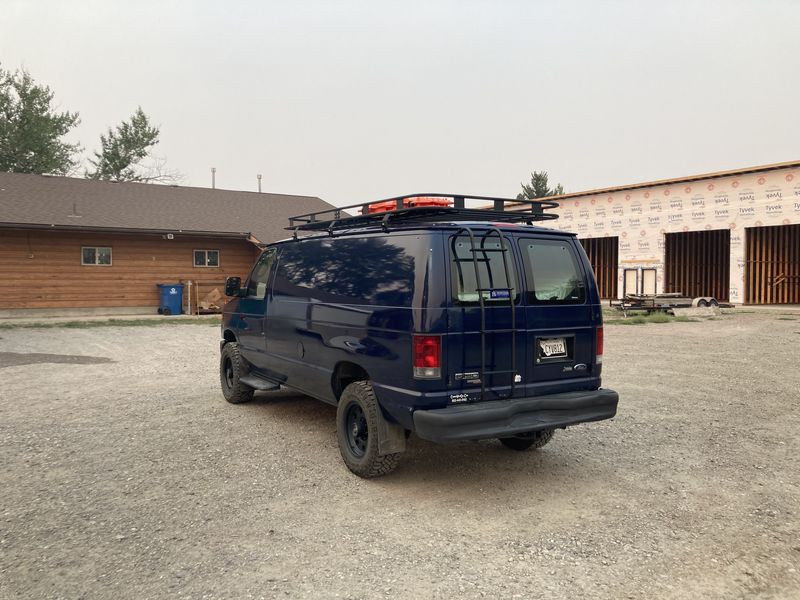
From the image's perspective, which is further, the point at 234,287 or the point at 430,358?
the point at 234,287

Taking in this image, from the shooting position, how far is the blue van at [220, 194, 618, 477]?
4.44 m

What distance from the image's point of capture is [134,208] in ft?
80.9

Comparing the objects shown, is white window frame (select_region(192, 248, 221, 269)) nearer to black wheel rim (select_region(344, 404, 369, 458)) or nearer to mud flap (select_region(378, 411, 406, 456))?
black wheel rim (select_region(344, 404, 369, 458))

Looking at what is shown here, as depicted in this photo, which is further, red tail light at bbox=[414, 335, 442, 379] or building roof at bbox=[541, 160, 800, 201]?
building roof at bbox=[541, 160, 800, 201]

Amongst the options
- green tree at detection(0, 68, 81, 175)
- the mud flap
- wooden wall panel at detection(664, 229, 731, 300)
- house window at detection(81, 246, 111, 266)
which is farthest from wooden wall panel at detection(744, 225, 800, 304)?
green tree at detection(0, 68, 81, 175)

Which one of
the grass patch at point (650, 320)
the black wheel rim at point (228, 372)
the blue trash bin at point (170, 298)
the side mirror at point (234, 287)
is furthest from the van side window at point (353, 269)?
the blue trash bin at point (170, 298)

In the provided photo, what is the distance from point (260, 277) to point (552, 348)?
12.4 ft

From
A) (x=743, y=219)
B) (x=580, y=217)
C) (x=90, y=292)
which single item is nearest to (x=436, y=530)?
(x=90, y=292)

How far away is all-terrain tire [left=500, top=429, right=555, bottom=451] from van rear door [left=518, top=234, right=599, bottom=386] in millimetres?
798

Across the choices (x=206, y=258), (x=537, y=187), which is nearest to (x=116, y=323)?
(x=206, y=258)

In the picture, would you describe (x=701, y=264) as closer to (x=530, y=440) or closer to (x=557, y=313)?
(x=530, y=440)

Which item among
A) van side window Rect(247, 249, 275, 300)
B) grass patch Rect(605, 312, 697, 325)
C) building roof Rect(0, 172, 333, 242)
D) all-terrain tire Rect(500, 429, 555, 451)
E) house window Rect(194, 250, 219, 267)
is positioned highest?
building roof Rect(0, 172, 333, 242)

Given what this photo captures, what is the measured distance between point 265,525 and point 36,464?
2.63 metres

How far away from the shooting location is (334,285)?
18.3ft
